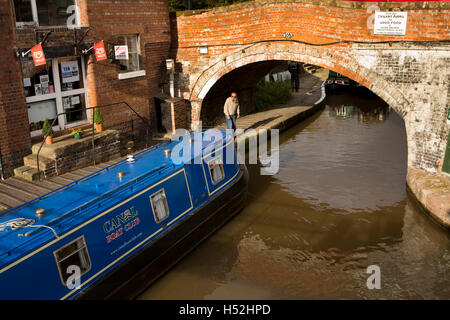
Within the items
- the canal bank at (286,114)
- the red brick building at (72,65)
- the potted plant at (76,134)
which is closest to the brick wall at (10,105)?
the red brick building at (72,65)

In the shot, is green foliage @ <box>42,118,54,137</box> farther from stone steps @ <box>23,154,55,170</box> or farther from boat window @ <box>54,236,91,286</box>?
boat window @ <box>54,236,91,286</box>

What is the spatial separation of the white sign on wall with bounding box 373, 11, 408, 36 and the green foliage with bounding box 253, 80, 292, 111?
25.7 feet

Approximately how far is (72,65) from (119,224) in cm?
604

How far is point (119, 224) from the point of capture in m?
6.10

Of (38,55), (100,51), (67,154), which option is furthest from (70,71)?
(67,154)

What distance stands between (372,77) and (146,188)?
20.5 feet

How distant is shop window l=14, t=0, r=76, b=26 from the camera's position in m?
9.27

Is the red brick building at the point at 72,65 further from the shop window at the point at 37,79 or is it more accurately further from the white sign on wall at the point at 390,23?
the white sign on wall at the point at 390,23

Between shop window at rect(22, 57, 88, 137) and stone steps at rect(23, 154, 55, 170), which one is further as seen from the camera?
shop window at rect(22, 57, 88, 137)

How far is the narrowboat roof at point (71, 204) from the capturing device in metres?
5.06

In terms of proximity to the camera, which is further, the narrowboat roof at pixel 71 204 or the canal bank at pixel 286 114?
the canal bank at pixel 286 114

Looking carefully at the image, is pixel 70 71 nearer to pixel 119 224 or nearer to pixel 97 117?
pixel 97 117

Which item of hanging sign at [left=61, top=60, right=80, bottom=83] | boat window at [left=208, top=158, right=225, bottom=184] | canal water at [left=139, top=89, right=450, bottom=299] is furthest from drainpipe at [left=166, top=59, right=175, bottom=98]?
boat window at [left=208, top=158, right=225, bottom=184]

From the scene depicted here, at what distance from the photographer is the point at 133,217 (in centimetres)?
634
